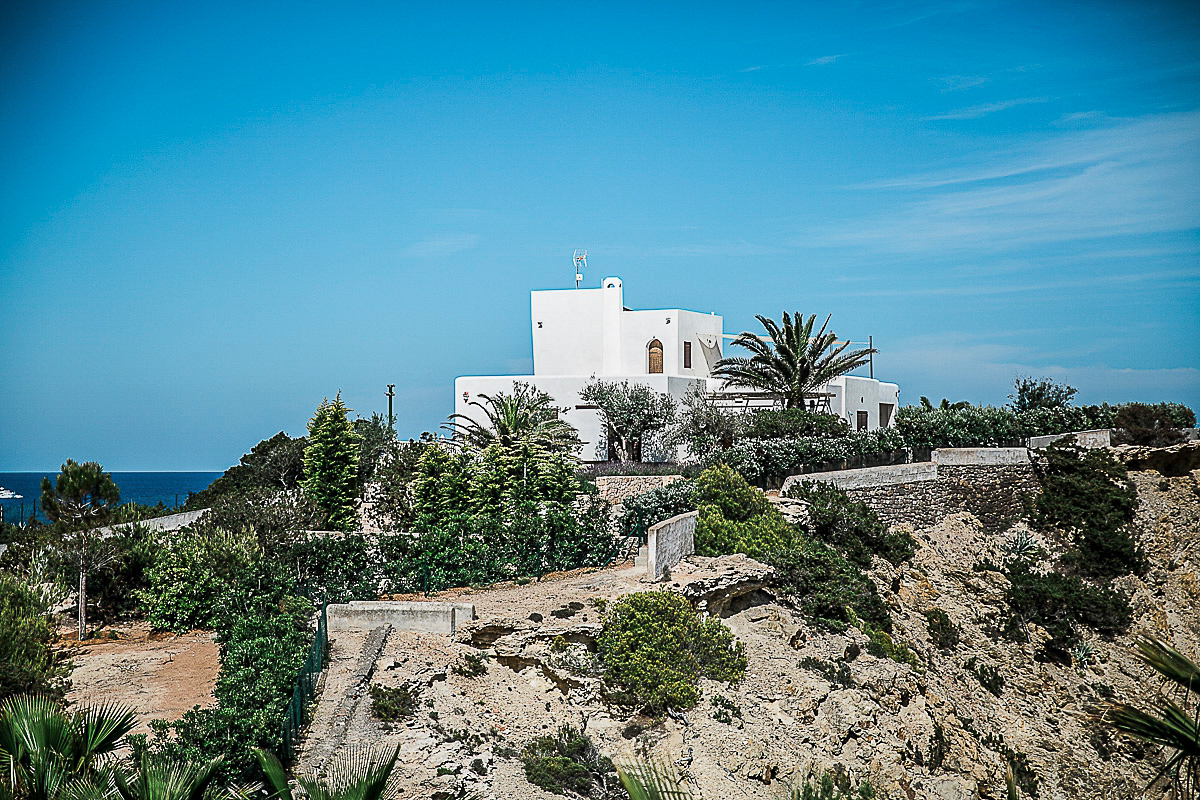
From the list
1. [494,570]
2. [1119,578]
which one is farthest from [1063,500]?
[494,570]

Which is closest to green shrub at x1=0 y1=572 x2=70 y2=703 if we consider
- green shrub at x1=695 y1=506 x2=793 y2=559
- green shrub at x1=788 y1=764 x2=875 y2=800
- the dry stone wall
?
green shrub at x1=788 y1=764 x2=875 y2=800

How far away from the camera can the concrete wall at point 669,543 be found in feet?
65.3

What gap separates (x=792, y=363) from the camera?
115 feet

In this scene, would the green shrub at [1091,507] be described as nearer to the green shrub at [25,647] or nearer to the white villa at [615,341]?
the white villa at [615,341]

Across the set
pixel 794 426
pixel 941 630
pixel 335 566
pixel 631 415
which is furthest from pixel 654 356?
pixel 335 566

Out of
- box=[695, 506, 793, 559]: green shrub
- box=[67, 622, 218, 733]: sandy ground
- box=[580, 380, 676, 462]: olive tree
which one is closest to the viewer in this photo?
box=[67, 622, 218, 733]: sandy ground

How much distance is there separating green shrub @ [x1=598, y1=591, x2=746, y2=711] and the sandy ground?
21.9ft

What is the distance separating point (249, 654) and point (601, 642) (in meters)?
6.04

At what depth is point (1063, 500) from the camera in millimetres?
28516

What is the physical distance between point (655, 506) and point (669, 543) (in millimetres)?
3452

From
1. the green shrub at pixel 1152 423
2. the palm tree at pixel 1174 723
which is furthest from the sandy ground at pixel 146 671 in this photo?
the green shrub at pixel 1152 423

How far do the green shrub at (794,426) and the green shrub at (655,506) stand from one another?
7.11m

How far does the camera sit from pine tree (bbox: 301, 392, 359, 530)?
27.2 metres

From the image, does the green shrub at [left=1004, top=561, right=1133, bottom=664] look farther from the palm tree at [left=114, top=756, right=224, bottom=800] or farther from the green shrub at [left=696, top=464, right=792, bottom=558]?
the palm tree at [left=114, top=756, right=224, bottom=800]
